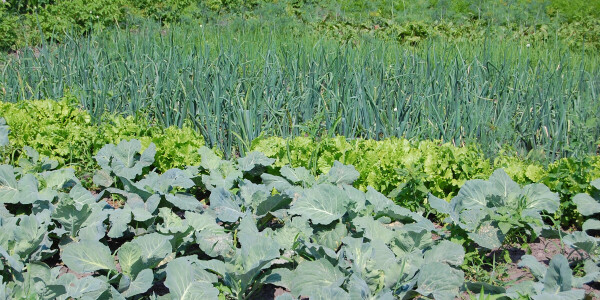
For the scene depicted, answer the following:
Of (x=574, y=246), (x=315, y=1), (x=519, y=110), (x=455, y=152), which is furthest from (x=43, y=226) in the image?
(x=315, y=1)

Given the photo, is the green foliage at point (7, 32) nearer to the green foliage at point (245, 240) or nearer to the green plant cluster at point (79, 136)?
the green plant cluster at point (79, 136)

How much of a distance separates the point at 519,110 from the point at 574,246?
170 cm

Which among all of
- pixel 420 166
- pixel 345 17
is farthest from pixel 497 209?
pixel 345 17

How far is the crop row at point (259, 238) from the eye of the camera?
8.63 feet

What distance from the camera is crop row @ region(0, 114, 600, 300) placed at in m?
2.63

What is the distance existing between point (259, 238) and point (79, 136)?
6.29ft

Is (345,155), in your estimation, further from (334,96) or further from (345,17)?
(345,17)

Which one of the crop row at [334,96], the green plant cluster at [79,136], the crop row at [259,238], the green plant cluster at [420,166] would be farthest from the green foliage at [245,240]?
the crop row at [334,96]

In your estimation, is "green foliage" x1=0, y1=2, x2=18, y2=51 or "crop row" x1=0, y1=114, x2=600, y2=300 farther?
"green foliage" x1=0, y1=2, x2=18, y2=51

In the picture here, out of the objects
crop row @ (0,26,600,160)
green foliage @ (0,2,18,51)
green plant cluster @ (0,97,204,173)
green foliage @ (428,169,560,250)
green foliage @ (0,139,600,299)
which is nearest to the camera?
green foliage @ (0,139,600,299)

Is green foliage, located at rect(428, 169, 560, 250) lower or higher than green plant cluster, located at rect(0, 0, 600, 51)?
higher

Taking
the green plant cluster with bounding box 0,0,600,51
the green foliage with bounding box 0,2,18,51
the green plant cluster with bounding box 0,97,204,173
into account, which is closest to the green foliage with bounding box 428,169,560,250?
the green plant cluster with bounding box 0,97,204,173

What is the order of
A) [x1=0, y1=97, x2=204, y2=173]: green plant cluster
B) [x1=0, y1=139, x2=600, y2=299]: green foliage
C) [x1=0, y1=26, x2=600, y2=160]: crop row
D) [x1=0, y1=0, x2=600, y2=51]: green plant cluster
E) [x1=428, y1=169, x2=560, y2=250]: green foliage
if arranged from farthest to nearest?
[x1=0, y1=0, x2=600, y2=51]: green plant cluster < [x1=0, y1=26, x2=600, y2=160]: crop row < [x1=0, y1=97, x2=204, y2=173]: green plant cluster < [x1=428, y1=169, x2=560, y2=250]: green foliage < [x1=0, y1=139, x2=600, y2=299]: green foliage

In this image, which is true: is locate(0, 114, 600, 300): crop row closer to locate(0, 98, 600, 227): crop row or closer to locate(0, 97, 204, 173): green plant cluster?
locate(0, 98, 600, 227): crop row
